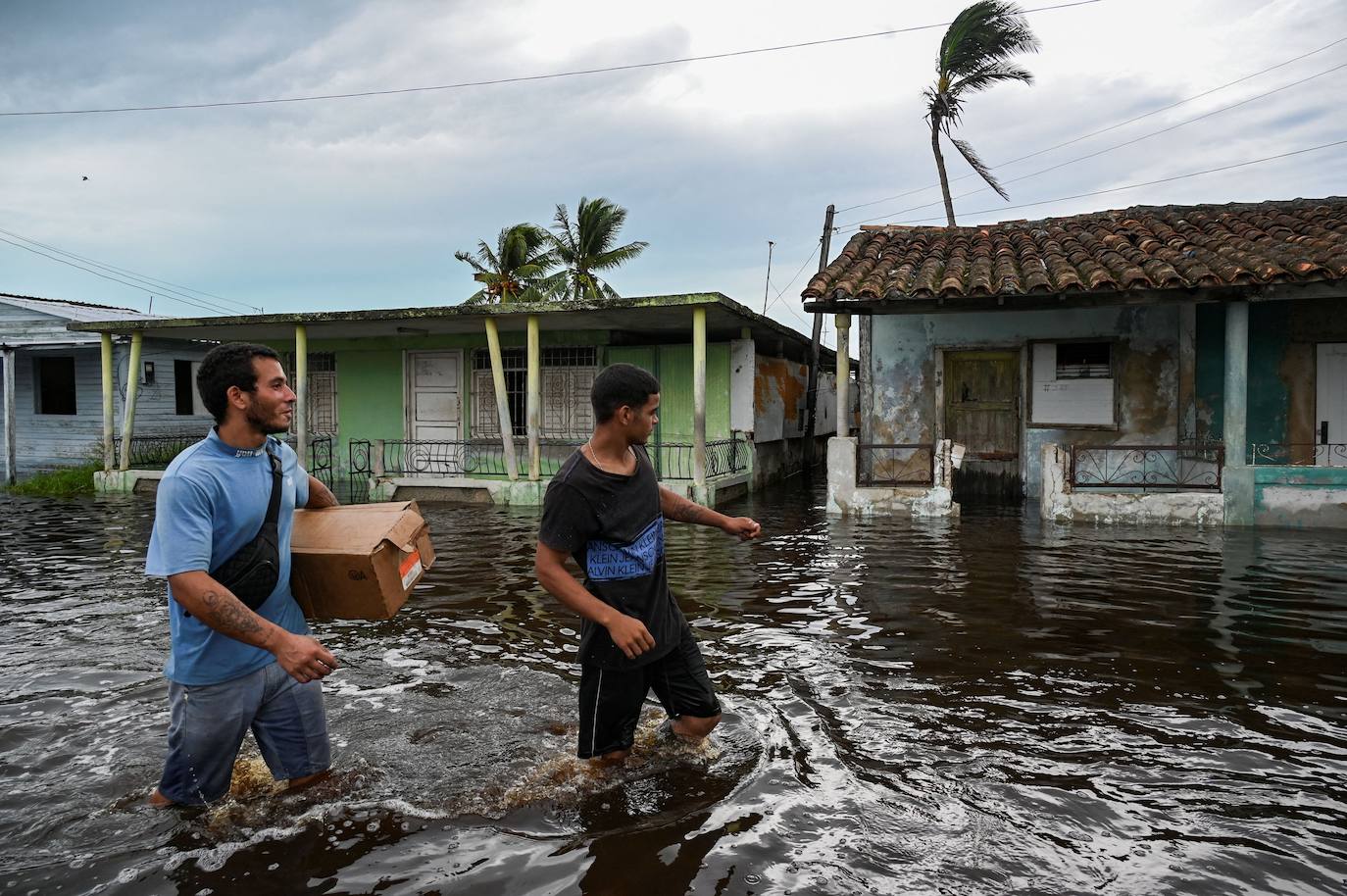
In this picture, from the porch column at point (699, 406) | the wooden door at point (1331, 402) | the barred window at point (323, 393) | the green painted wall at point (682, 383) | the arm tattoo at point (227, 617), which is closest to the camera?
the arm tattoo at point (227, 617)

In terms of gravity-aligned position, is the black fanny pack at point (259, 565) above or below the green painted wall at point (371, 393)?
below

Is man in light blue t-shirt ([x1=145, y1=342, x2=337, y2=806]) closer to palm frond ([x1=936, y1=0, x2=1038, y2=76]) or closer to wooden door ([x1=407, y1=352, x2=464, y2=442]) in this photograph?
wooden door ([x1=407, y1=352, x2=464, y2=442])

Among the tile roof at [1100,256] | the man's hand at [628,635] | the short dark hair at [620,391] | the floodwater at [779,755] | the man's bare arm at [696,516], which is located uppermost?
the tile roof at [1100,256]

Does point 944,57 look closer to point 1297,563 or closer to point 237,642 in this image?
point 1297,563

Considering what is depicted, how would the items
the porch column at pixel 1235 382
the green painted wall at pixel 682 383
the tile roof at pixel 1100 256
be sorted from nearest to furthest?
the tile roof at pixel 1100 256 < the porch column at pixel 1235 382 < the green painted wall at pixel 682 383

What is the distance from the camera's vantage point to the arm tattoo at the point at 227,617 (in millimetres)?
2572

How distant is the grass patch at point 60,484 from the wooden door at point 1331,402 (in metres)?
18.8

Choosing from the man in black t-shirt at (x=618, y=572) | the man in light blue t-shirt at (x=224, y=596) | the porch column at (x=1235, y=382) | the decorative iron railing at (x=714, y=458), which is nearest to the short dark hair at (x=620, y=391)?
the man in black t-shirt at (x=618, y=572)

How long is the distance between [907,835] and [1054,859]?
0.46 meters

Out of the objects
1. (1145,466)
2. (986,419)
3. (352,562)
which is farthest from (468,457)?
(352,562)

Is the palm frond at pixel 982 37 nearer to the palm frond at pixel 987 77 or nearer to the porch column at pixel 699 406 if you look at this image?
the palm frond at pixel 987 77

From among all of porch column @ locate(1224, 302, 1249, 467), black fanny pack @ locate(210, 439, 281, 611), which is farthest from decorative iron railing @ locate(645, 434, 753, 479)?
black fanny pack @ locate(210, 439, 281, 611)

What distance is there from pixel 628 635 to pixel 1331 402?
1201 cm

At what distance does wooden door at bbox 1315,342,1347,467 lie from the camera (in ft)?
37.2
